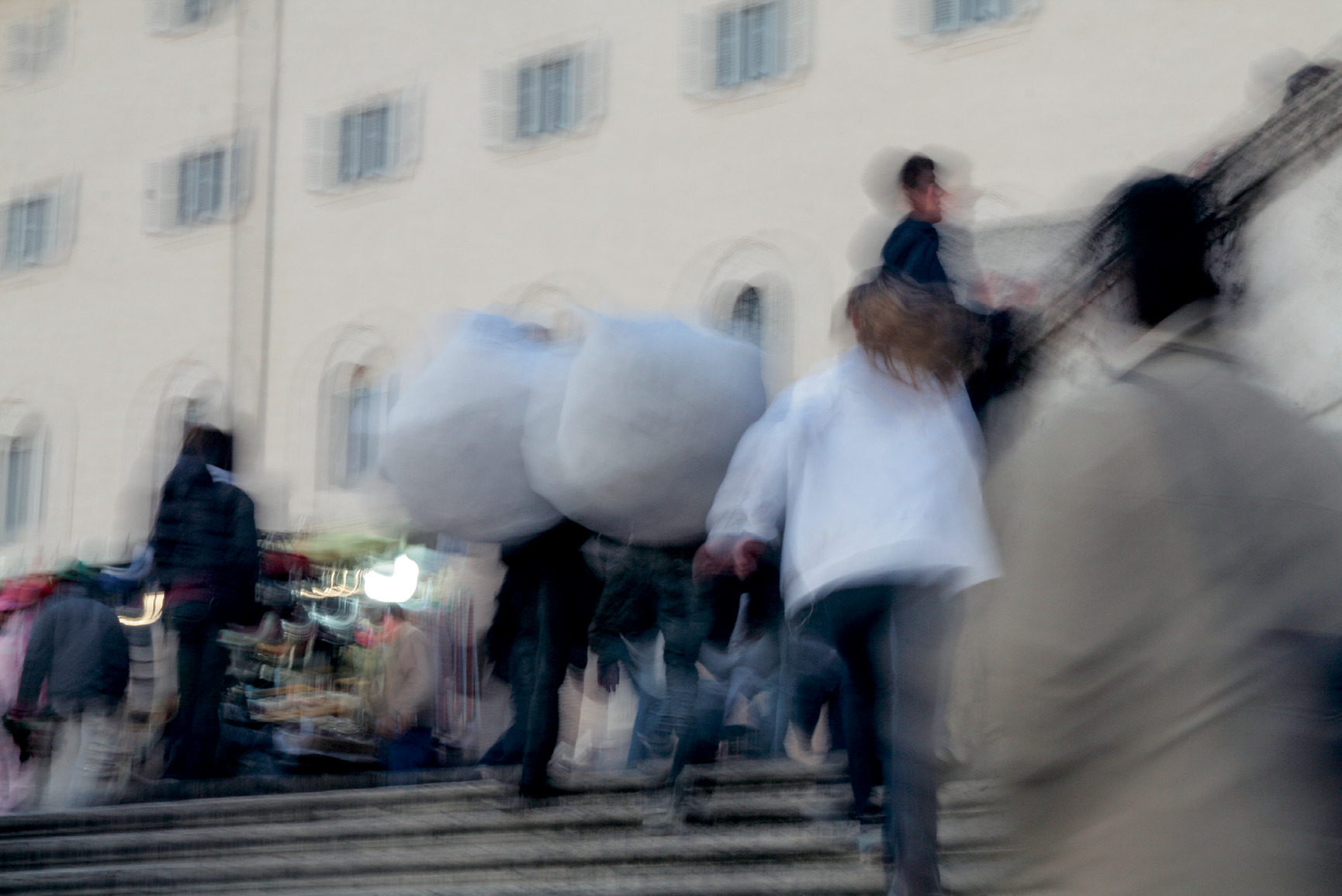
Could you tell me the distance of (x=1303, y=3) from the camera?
14.8m

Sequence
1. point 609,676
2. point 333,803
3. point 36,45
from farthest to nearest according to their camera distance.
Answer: point 36,45
point 609,676
point 333,803

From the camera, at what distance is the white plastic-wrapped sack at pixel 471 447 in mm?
6109

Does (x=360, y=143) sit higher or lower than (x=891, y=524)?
higher

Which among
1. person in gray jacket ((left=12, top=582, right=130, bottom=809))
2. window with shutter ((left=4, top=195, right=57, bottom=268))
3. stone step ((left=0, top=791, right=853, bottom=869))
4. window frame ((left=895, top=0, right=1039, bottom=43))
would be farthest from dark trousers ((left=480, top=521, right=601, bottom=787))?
window with shutter ((left=4, top=195, right=57, bottom=268))

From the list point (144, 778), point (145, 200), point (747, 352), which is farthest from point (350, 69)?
point (747, 352)

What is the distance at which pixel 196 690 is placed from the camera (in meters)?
7.93

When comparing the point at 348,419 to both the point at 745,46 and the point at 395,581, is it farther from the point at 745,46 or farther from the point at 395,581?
the point at 395,581

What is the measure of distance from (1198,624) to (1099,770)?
0.62 ft

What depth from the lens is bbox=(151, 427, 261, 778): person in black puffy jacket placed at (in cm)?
785

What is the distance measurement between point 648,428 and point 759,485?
2.49ft

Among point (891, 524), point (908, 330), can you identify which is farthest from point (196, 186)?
point (891, 524)

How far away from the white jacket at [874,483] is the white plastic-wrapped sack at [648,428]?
0.77 metres

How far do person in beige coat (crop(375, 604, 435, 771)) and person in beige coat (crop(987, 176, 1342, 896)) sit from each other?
7.75 meters

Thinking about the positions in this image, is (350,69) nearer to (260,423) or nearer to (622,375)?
(260,423)
